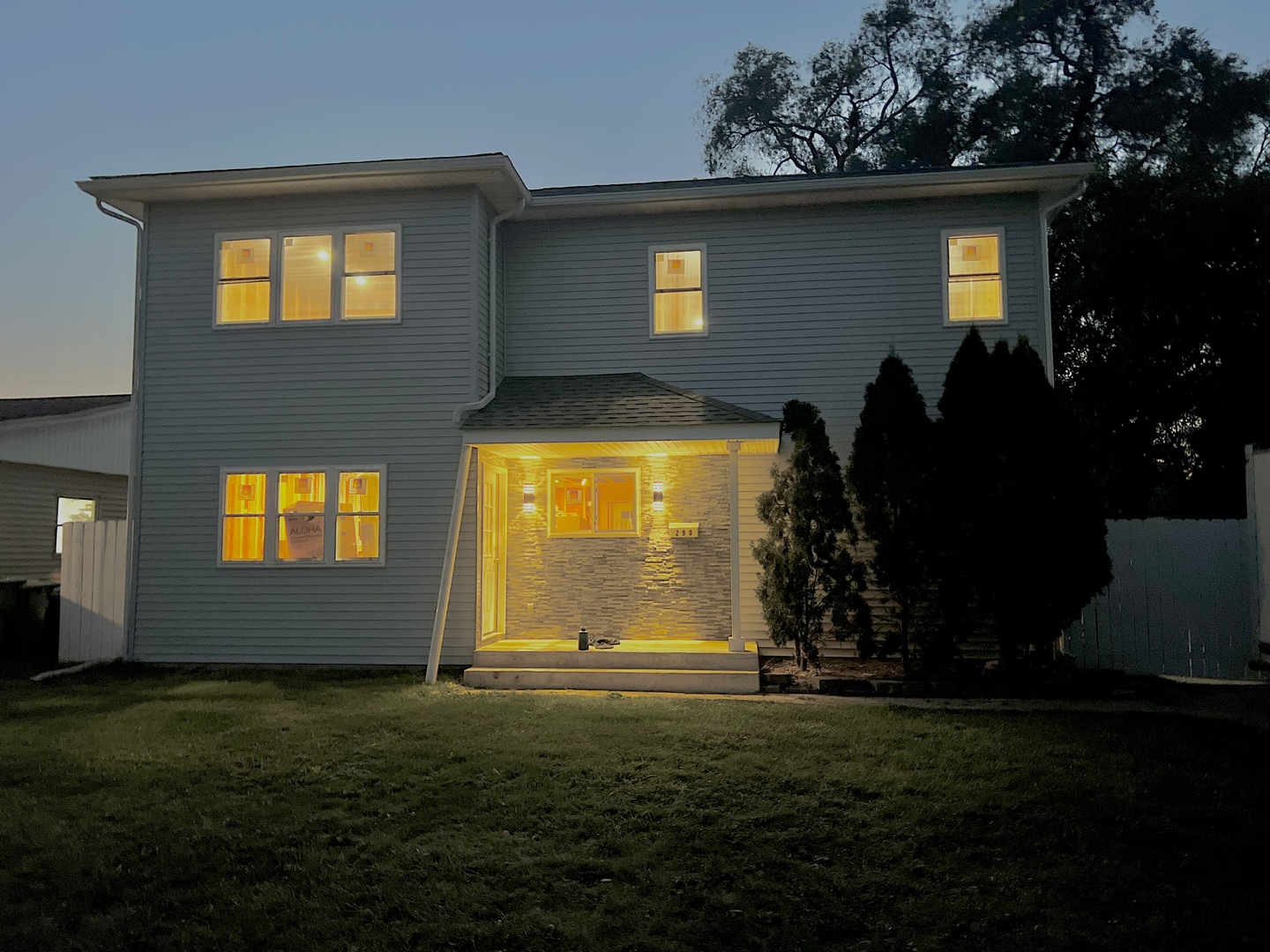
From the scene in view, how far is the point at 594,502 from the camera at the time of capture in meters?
10.8

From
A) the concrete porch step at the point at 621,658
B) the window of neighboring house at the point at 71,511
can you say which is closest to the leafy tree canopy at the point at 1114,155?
the concrete porch step at the point at 621,658

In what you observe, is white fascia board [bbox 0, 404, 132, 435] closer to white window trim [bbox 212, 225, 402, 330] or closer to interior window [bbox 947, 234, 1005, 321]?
white window trim [bbox 212, 225, 402, 330]

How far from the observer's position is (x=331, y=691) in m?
8.41

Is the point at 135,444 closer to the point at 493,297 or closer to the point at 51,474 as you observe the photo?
the point at 493,297

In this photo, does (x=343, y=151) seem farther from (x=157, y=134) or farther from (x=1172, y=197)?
Result: (x=1172, y=197)

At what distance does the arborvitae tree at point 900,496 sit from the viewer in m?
8.87

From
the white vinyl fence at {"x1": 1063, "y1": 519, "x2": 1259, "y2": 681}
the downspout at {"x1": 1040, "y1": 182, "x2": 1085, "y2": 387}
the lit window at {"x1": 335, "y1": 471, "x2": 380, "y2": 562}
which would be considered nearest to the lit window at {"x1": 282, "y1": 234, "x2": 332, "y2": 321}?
the lit window at {"x1": 335, "y1": 471, "x2": 380, "y2": 562}

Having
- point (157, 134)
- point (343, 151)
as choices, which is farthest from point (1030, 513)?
point (157, 134)

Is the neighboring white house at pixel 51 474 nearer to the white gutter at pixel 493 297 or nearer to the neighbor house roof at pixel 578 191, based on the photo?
the neighbor house roof at pixel 578 191

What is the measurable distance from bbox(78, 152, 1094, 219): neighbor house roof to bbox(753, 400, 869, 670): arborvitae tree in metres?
2.96

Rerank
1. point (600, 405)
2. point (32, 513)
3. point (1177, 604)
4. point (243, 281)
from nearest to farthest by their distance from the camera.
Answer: point (600, 405)
point (1177, 604)
point (243, 281)
point (32, 513)

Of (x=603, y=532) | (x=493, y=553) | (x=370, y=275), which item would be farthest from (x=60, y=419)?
(x=603, y=532)

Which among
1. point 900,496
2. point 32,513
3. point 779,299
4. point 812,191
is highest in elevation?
point 812,191

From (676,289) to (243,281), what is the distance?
503 cm
